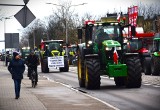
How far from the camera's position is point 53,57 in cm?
4569

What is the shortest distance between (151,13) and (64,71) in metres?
27.6

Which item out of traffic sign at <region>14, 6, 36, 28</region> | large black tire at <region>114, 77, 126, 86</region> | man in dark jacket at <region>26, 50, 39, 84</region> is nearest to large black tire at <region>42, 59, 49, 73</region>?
man in dark jacket at <region>26, 50, 39, 84</region>

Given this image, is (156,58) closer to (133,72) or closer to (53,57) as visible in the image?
(133,72)

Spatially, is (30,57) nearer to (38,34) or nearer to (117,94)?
(117,94)

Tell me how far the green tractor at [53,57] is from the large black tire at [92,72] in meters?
22.8

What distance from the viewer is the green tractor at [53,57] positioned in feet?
149

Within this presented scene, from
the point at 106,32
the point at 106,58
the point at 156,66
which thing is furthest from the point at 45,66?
the point at 106,58

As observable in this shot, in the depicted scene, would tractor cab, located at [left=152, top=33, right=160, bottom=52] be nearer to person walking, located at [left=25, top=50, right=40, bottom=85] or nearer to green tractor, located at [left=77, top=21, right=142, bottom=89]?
green tractor, located at [left=77, top=21, right=142, bottom=89]

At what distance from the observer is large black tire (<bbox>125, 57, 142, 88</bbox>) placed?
22172 millimetres

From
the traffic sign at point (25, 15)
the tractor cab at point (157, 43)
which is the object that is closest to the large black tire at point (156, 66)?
the tractor cab at point (157, 43)

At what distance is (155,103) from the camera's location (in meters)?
16.1

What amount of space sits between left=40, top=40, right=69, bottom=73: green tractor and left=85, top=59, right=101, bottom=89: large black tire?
898 inches

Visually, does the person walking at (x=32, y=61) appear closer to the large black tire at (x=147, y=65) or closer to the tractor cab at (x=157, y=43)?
the tractor cab at (x=157, y=43)

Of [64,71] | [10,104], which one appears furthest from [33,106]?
[64,71]
